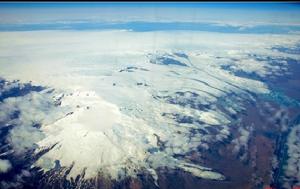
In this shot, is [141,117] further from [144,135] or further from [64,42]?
[64,42]

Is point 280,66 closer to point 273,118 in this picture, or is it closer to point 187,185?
point 273,118

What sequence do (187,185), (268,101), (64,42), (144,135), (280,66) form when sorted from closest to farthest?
1. (187,185)
2. (144,135)
3. (268,101)
4. (280,66)
5. (64,42)

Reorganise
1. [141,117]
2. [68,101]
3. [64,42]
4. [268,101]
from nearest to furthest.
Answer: [141,117] → [68,101] → [268,101] → [64,42]

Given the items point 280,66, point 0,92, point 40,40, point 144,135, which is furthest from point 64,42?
point 144,135

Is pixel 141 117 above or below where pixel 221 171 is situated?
above

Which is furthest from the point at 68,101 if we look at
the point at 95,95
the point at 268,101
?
the point at 268,101

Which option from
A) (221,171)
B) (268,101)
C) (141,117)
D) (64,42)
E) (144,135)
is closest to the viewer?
(221,171)

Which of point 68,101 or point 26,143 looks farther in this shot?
point 68,101

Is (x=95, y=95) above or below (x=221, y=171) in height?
above

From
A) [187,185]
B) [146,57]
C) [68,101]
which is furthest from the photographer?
[146,57]
